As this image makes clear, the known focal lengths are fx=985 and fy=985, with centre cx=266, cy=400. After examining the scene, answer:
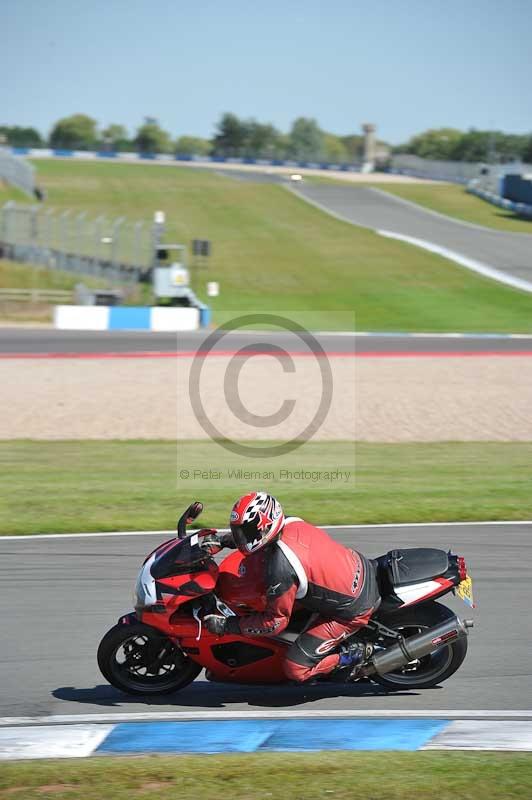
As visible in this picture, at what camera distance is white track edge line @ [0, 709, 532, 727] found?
592 centimetres

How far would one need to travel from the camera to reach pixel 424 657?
6.54 meters

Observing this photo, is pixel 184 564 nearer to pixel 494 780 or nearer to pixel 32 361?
pixel 494 780

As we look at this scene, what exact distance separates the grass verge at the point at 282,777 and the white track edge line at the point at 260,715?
0.69 metres

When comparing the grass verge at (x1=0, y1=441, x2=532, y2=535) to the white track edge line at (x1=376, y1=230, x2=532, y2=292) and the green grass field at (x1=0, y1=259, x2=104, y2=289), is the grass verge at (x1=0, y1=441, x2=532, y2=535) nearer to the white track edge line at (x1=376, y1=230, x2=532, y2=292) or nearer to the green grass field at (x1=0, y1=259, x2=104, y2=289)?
the green grass field at (x1=0, y1=259, x2=104, y2=289)

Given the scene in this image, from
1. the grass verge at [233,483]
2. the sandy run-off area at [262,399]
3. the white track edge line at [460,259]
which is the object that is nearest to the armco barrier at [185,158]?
the white track edge line at [460,259]

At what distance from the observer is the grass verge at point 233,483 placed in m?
10.9

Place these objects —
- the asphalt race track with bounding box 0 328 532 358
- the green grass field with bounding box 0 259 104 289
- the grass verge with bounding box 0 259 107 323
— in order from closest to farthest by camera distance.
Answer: the asphalt race track with bounding box 0 328 532 358 < the grass verge with bounding box 0 259 107 323 < the green grass field with bounding box 0 259 104 289

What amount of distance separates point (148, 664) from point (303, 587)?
1.18 meters

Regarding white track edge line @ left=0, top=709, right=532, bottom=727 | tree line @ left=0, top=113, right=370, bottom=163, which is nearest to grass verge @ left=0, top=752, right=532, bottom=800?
white track edge line @ left=0, top=709, right=532, bottom=727

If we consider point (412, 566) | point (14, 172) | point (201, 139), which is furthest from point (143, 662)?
point (201, 139)

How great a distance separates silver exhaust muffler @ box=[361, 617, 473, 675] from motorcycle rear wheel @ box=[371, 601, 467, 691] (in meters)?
0.10

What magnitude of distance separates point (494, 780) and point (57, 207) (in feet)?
199

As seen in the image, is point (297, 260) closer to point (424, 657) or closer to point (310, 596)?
point (424, 657)

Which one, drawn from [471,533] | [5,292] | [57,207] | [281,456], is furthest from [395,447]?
[57,207]
